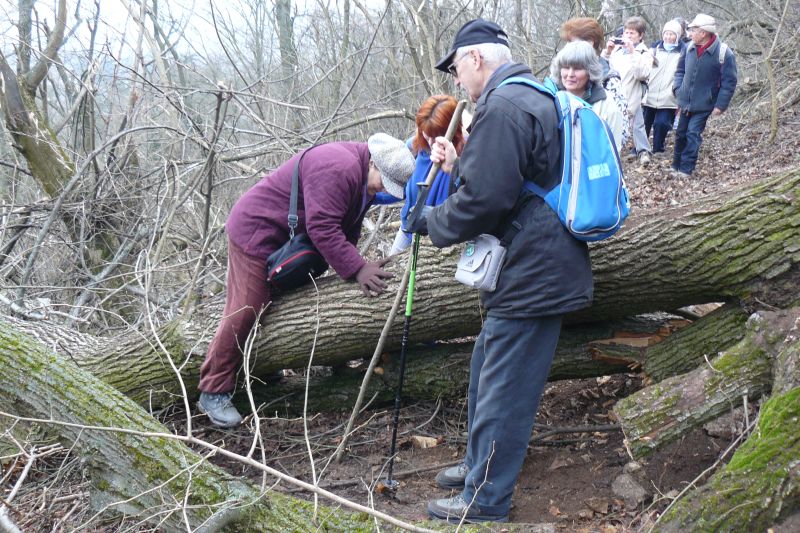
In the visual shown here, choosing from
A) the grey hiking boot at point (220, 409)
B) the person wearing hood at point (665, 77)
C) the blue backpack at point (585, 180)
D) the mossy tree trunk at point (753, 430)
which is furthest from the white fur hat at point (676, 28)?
the grey hiking boot at point (220, 409)

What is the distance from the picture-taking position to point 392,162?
3744 millimetres

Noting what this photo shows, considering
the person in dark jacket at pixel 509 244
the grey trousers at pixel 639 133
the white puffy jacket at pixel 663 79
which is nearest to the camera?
the person in dark jacket at pixel 509 244

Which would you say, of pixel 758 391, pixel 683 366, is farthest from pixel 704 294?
pixel 758 391

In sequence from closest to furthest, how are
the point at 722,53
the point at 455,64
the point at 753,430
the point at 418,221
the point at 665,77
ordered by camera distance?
the point at 753,430, the point at 455,64, the point at 418,221, the point at 722,53, the point at 665,77

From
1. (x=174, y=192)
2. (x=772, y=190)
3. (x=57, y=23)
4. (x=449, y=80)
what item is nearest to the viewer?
(x=772, y=190)

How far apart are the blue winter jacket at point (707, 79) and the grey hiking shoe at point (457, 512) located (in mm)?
6725

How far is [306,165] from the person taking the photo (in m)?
3.86

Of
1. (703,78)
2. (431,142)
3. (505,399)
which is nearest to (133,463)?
(505,399)

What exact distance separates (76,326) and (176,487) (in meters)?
3.60

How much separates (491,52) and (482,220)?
2.57 ft

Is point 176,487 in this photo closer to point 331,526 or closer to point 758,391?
point 331,526

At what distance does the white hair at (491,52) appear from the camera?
3.08 meters

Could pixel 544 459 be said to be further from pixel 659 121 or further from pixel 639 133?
pixel 659 121

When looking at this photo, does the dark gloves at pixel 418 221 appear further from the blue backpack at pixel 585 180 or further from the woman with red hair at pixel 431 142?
Result: the blue backpack at pixel 585 180
